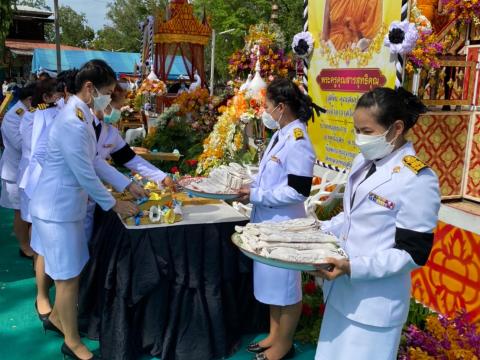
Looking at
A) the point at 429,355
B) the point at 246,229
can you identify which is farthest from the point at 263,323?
the point at 246,229

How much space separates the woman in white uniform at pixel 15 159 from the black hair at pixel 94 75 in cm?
Answer: 213

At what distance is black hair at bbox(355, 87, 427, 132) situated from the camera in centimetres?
178

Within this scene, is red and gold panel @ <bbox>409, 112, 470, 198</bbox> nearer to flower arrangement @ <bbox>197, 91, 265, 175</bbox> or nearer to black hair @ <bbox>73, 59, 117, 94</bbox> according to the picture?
flower arrangement @ <bbox>197, 91, 265, 175</bbox>

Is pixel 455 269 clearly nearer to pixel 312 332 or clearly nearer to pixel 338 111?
pixel 312 332

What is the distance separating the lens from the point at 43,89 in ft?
14.1

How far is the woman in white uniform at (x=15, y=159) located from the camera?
191 inches

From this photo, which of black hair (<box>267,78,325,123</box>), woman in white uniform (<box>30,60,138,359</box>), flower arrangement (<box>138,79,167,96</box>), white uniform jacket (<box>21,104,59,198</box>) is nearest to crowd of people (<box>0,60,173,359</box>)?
woman in white uniform (<box>30,60,138,359</box>)

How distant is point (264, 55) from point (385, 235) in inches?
168

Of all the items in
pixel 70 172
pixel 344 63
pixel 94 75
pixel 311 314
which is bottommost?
pixel 311 314

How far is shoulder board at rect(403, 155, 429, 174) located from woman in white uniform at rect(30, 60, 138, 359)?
5.51 feet

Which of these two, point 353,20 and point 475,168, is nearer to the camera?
point 353,20

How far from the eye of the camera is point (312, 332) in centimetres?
334

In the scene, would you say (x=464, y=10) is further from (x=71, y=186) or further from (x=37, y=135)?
(x=37, y=135)

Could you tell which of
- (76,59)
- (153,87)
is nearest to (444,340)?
(153,87)
